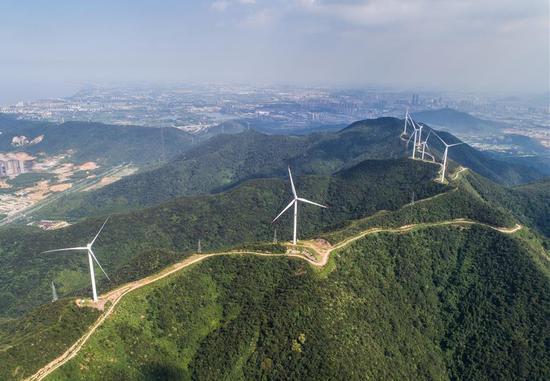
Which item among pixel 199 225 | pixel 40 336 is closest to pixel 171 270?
pixel 40 336

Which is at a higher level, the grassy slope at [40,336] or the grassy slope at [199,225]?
the grassy slope at [40,336]

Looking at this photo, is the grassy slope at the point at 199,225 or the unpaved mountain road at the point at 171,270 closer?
the unpaved mountain road at the point at 171,270

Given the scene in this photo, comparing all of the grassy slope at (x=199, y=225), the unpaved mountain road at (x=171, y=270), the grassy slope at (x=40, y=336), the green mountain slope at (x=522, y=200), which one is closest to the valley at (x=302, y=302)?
the grassy slope at (x=40, y=336)

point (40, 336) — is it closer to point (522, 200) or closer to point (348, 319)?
point (348, 319)

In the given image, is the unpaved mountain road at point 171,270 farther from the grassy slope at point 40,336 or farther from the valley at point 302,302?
the grassy slope at point 40,336

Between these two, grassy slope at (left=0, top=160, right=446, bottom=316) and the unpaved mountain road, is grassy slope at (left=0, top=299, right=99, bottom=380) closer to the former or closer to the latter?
the unpaved mountain road
